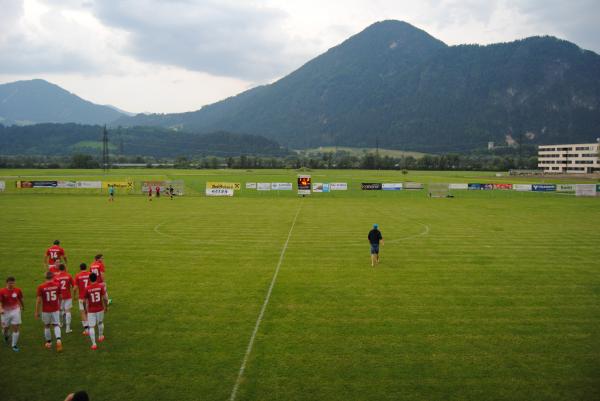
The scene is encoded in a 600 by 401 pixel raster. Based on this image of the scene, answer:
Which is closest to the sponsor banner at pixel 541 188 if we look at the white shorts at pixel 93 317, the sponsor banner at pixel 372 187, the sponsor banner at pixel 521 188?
the sponsor banner at pixel 521 188

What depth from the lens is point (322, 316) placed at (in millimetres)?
14547

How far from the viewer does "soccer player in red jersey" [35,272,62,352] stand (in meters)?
12.1

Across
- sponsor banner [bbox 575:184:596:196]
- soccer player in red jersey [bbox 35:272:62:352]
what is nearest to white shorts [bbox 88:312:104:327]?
→ soccer player in red jersey [bbox 35:272:62:352]

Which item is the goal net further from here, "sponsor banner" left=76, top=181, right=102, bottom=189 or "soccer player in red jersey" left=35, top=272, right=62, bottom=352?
"soccer player in red jersey" left=35, top=272, right=62, bottom=352

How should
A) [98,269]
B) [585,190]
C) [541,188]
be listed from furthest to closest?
[541,188] → [585,190] → [98,269]

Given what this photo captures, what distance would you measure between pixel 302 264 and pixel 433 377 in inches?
453

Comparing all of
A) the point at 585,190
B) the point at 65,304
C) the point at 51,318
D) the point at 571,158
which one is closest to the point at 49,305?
the point at 51,318

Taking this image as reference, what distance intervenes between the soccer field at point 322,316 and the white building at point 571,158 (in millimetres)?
143076

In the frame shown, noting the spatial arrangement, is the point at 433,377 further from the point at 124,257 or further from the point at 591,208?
the point at 591,208

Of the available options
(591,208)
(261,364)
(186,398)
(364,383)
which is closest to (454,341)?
(364,383)

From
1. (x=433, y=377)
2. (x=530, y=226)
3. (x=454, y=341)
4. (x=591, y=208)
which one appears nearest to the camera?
(x=433, y=377)

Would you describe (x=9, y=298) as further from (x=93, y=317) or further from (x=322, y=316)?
(x=322, y=316)

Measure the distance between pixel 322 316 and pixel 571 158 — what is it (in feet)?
577

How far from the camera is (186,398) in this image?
973cm
